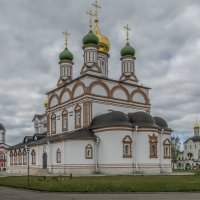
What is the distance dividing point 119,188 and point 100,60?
26955mm

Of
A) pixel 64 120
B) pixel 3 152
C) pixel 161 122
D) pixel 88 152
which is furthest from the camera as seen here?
pixel 3 152

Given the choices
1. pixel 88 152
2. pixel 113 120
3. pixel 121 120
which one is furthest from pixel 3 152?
pixel 121 120

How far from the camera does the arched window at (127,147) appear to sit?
31562mm

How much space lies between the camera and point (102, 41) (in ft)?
138

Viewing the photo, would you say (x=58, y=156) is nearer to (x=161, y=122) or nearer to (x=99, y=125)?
(x=99, y=125)

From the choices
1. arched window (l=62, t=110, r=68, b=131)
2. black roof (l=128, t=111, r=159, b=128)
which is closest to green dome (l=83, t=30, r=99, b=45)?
arched window (l=62, t=110, r=68, b=131)

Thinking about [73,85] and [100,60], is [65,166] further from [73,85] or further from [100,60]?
[100,60]

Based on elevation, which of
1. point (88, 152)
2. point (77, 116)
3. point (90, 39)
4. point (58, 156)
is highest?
point (90, 39)

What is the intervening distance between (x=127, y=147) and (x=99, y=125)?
323cm

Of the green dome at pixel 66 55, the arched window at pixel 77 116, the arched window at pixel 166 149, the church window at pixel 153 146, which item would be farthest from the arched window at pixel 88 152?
the green dome at pixel 66 55

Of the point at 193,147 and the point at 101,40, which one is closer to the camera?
the point at 101,40

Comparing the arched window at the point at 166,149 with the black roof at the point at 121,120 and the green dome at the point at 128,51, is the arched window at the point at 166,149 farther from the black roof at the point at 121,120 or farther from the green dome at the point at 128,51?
the green dome at the point at 128,51

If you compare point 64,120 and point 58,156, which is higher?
point 64,120

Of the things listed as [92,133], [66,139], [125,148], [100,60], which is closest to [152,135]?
[125,148]
